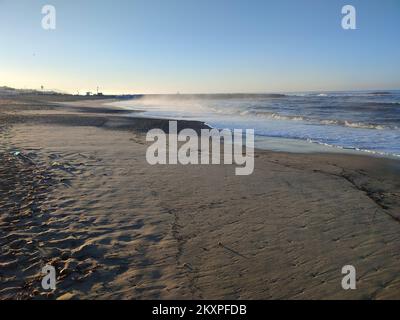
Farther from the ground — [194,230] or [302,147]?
[302,147]

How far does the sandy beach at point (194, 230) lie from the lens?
4.29 m

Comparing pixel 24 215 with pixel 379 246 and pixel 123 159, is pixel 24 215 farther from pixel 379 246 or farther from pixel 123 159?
pixel 379 246

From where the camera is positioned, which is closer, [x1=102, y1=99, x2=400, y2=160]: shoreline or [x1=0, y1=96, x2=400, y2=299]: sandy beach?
[x1=0, y1=96, x2=400, y2=299]: sandy beach

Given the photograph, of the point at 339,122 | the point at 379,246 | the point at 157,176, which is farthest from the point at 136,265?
the point at 339,122

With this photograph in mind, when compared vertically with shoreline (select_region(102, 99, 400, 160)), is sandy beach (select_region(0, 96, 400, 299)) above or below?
below

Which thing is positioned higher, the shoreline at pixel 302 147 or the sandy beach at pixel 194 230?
the shoreline at pixel 302 147

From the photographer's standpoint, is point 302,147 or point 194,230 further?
point 302,147

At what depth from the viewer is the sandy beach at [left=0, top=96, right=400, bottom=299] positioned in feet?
14.1

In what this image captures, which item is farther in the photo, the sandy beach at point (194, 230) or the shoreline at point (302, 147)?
the shoreline at point (302, 147)

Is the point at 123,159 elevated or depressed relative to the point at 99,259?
elevated

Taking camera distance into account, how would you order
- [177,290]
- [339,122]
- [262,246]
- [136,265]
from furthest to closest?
[339,122] < [262,246] < [136,265] < [177,290]

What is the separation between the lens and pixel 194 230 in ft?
19.3

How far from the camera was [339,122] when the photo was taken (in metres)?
26.3
